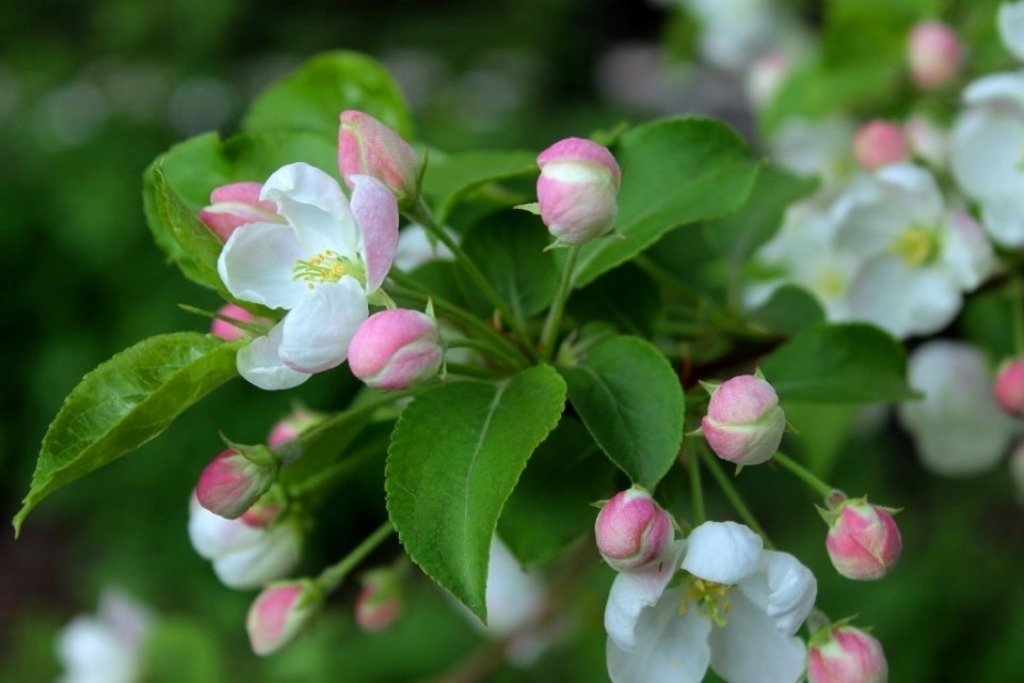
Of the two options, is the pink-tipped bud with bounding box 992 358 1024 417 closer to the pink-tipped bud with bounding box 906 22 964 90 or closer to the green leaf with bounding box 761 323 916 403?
the green leaf with bounding box 761 323 916 403

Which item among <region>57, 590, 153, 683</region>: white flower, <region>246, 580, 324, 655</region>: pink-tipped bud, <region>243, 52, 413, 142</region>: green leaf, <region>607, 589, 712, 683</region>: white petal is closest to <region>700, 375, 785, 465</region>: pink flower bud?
<region>607, 589, 712, 683</region>: white petal

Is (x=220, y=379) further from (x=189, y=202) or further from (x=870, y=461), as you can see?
(x=870, y=461)

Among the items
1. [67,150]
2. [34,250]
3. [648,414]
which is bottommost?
[34,250]

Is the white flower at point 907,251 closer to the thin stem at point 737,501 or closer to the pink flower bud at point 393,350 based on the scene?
the thin stem at point 737,501

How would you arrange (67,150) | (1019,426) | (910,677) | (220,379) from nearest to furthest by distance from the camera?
(220,379), (1019,426), (910,677), (67,150)

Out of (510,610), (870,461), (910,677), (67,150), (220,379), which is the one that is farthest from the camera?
(67,150)

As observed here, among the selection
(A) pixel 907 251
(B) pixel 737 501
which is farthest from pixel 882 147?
(B) pixel 737 501

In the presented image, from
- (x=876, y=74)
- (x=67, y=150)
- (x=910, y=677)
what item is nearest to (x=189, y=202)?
(x=876, y=74)

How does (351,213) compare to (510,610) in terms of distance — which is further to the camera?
(510,610)
